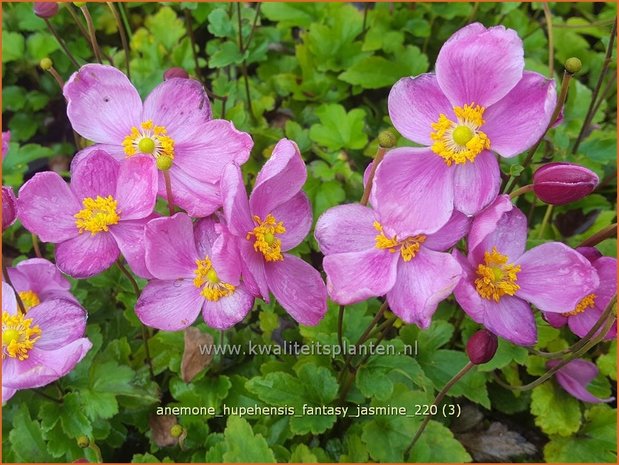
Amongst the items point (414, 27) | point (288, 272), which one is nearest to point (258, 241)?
point (288, 272)

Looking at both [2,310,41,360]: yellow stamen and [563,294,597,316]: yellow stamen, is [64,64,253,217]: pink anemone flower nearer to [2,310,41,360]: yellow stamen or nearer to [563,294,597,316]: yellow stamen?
[2,310,41,360]: yellow stamen

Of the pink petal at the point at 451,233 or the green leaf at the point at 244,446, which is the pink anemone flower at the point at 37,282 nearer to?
the green leaf at the point at 244,446

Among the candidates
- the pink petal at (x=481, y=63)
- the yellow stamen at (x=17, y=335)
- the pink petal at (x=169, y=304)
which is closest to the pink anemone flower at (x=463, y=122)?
the pink petal at (x=481, y=63)

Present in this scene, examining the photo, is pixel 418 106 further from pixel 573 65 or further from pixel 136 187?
pixel 136 187

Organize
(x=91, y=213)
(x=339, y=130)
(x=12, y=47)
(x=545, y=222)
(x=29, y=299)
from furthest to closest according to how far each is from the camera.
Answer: (x=12, y=47) < (x=339, y=130) < (x=545, y=222) < (x=29, y=299) < (x=91, y=213)

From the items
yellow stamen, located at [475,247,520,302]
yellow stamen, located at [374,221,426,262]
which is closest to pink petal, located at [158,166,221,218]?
yellow stamen, located at [374,221,426,262]

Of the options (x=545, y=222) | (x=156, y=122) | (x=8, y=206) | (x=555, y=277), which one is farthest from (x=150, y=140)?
(x=545, y=222)

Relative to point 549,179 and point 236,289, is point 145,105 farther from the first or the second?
point 549,179
